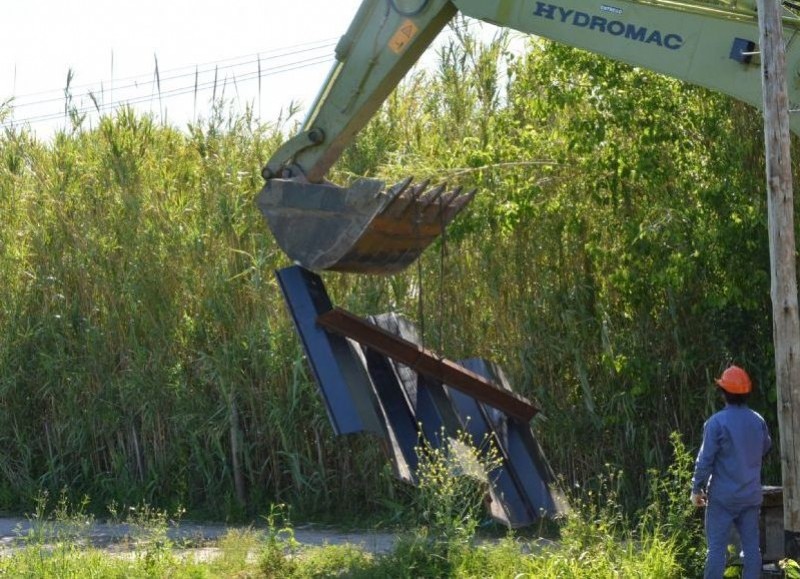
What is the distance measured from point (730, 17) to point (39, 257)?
324 inches

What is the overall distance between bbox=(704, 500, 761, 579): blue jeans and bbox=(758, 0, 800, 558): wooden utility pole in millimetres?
203

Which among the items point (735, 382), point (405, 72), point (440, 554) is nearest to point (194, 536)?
point (440, 554)

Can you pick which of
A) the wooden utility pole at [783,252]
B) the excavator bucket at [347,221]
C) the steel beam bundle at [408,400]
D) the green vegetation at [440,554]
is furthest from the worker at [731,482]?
the excavator bucket at [347,221]

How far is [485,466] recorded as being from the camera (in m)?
9.28

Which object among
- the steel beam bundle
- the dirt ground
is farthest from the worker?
the dirt ground

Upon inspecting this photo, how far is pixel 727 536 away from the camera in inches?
319

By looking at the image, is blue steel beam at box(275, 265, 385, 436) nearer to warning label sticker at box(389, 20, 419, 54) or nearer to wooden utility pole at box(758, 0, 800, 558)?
warning label sticker at box(389, 20, 419, 54)

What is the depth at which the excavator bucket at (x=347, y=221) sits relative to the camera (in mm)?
9180

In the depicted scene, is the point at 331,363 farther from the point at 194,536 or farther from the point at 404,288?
the point at 404,288

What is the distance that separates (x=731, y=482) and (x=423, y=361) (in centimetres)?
298

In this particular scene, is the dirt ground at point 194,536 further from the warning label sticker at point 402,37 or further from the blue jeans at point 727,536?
the warning label sticker at point 402,37

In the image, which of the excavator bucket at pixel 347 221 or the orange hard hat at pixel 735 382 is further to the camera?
the excavator bucket at pixel 347 221

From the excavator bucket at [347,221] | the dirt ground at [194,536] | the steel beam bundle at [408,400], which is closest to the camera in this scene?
the excavator bucket at [347,221]

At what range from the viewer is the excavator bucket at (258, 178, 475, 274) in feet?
30.1
